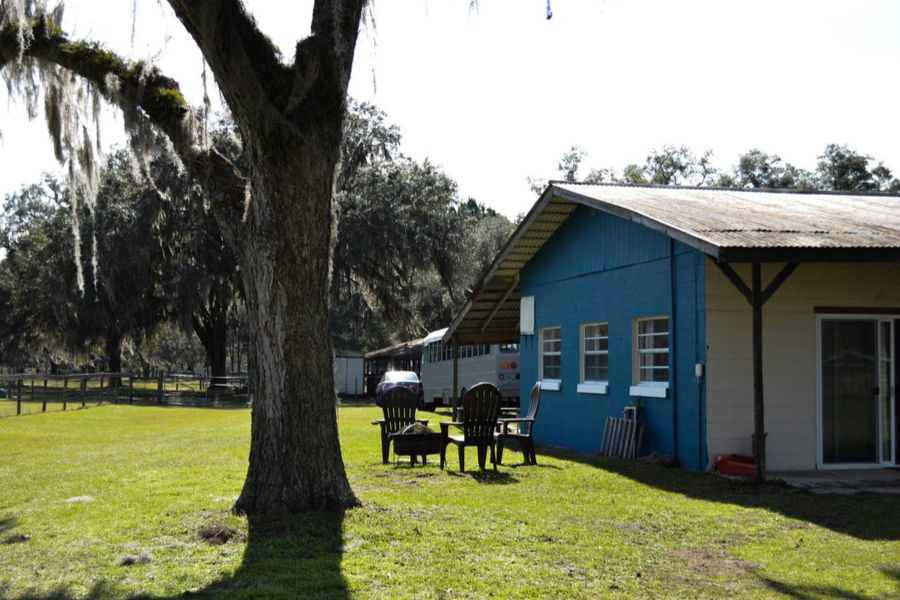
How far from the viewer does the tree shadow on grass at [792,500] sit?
7.66m

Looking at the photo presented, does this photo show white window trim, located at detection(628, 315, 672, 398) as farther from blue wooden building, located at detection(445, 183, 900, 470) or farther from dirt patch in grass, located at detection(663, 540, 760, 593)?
dirt patch in grass, located at detection(663, 540, 760, 593)

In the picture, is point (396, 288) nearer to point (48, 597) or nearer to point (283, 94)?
point (283, 94)

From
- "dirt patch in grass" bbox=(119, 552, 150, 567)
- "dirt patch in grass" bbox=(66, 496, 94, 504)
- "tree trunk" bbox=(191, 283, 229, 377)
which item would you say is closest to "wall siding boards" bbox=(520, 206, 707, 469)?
"dirt patch in grass" bbox=(66, 496, 94, 504)

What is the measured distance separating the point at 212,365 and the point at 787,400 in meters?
30.2

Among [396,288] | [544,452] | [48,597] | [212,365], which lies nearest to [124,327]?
[212,365]

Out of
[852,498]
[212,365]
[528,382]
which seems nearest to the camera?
[852,498]

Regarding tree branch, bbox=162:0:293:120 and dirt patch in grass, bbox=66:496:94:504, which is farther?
dirt patch in grass, bbox=66:496:94:504

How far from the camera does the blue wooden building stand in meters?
9.95

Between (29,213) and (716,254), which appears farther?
(29,213)

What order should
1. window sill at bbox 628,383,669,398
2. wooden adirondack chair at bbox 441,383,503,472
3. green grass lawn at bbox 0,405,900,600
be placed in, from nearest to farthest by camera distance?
green grass lawn at bbox 0,405,900,600
wooden adirondack chair at bbox 441,383,503,472
window sill at bbox 628,383,669,398

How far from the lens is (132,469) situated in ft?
38.2

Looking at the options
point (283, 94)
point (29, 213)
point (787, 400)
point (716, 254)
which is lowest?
point (787, 400)

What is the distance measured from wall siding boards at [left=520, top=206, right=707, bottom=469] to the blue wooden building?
3 centimetres

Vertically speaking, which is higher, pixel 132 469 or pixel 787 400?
pixel 787 400
